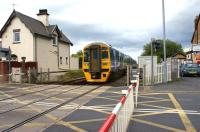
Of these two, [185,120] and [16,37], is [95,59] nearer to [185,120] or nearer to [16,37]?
[16,37]

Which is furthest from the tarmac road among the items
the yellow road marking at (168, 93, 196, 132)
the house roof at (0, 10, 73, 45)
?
the house roof at (0, 10, 73, 45)

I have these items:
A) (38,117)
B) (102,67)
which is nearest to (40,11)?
(102,67)

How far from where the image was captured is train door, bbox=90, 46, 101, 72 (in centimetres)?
3053

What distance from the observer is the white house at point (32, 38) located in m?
43.2

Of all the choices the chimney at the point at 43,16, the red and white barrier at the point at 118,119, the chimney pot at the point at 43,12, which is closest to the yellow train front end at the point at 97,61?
the chimney at the point at 43,16

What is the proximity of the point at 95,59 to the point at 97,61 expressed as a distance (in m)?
0.21

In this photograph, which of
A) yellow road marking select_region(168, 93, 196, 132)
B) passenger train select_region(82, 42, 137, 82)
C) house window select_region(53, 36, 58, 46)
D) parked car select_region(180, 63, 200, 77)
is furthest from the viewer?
house window select_region(53, 36, 58, 46)

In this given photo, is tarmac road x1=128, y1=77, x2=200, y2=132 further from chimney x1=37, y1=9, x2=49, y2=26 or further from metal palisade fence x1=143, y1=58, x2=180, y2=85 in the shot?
chimney x1=37, y1=9, x2=49, y2=26

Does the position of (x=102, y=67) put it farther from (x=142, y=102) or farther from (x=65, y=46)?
(x=65, y=46)

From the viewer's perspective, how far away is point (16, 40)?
1748 inches

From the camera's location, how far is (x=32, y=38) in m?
42.9

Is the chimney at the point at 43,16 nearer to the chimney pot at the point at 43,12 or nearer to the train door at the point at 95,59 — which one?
the chimney pot at the point at 43,12

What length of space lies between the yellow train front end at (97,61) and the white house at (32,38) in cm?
1351

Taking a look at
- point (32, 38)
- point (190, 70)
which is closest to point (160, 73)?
point (190, 70)
